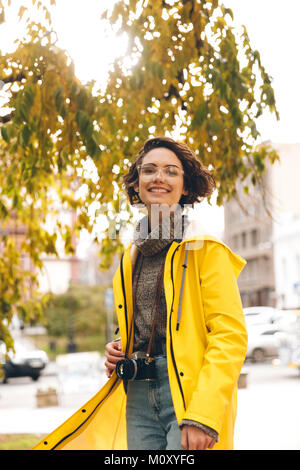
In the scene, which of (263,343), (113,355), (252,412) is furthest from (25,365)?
(113,355)

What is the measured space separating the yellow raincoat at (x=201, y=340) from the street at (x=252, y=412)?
4.72 m

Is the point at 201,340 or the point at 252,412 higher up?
the point at 201,340

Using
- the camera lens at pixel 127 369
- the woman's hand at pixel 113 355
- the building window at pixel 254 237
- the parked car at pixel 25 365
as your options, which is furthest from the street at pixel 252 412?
the building window at pixel 254 237

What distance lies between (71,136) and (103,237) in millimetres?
1149

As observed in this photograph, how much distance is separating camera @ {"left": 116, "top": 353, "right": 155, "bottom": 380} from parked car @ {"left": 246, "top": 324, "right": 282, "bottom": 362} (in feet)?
72.7

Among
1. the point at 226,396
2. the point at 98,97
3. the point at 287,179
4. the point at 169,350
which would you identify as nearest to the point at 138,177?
the point at 169,350

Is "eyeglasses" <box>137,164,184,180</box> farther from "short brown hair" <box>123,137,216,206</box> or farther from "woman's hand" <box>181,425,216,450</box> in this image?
"woman's hand" <box>181,425,216,450</box>

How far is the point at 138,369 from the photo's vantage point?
7.18ft

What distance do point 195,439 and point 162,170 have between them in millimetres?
938

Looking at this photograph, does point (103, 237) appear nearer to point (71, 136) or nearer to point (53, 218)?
point (71, 136)

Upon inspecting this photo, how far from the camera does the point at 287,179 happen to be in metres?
39.2

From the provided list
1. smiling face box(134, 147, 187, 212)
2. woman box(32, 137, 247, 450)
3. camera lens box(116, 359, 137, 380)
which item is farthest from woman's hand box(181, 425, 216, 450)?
smiling face box(134, 147, 187, 212)

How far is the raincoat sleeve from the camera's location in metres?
1.90

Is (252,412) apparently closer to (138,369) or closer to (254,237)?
(138,369)
